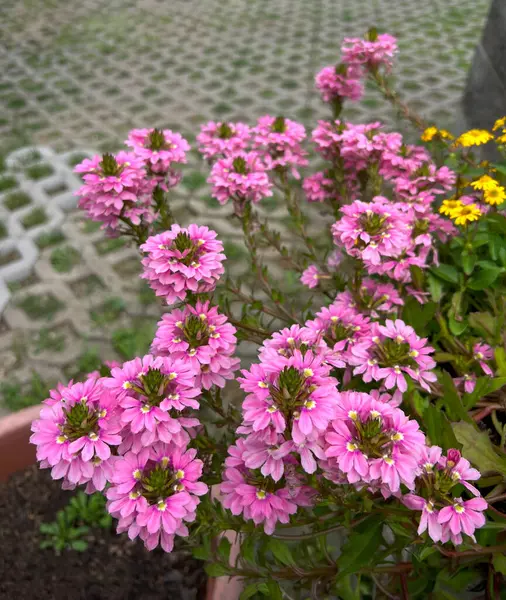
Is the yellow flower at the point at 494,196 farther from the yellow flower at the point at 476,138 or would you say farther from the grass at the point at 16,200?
the grass at the point at 16,200

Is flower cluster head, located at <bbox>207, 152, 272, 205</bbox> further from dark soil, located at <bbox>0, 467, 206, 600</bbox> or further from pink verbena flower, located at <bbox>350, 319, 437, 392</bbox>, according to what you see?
dark soil, located at <bbox>0, 467, 206, 600</bbox>

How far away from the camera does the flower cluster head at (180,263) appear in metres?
1.14

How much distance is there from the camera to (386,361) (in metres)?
1.22

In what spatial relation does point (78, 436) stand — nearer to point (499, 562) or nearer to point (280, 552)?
point (280, 552)

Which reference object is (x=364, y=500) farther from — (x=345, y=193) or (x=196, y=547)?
(x=345, y=193)

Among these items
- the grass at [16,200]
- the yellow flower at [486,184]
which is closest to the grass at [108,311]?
the grass at [16,200]

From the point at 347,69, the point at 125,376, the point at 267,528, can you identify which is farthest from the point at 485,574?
the point at 347,69

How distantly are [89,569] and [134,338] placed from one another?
1201mm

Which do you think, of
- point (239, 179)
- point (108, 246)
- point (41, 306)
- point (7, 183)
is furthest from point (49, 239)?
point (239, 179)

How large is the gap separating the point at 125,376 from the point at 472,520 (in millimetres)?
703

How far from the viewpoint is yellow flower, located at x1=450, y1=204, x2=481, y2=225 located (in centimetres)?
159

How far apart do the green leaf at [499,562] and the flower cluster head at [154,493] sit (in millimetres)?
712

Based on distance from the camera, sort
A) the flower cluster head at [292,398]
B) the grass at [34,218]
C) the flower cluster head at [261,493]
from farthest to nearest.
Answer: the grass at [34,218] → the flower cluster head at [261,493] → the flower cluster head at [292,398]

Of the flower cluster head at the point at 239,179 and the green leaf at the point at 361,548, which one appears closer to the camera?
the green leaf at the point at 361,548
